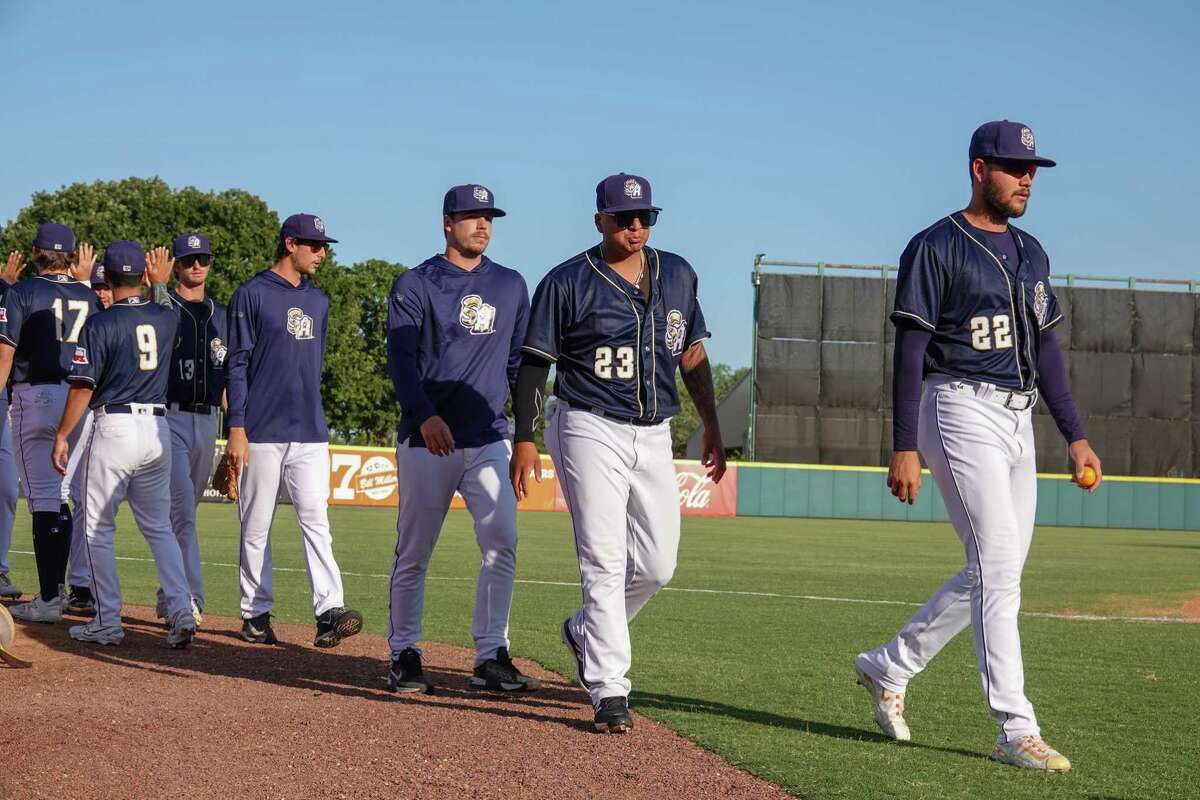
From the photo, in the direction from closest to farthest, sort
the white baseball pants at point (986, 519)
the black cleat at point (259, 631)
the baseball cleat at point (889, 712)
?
the white baseball pants at point (986, 519) → the baseball cleat at point (889, 712) → the black cleat at point (259, 631)

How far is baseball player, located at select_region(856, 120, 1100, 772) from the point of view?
520 centimetres

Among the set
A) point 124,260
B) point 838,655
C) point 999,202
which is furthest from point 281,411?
point 999,202

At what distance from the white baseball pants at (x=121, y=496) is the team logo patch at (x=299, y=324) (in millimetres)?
913

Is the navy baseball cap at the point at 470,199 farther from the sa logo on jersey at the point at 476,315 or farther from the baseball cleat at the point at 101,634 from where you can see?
the baseball cleat at the point at 101,634

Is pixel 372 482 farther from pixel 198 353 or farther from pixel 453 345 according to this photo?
pixel 453 345

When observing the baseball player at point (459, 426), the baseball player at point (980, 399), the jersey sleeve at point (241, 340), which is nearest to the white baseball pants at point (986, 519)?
the baseball player at point (980, 399)

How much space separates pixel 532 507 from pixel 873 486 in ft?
32.0

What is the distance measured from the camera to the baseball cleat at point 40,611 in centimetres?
847

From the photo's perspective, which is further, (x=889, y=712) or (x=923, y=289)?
(x=889, y=712)

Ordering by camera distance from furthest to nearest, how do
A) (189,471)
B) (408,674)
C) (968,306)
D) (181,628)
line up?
(189,471) < (181,628) < (408,674) < (968,306)

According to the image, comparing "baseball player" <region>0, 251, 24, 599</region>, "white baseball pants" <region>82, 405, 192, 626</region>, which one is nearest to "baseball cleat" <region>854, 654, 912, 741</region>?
"white baseball pants" <region>82, 405, 192, 626</region>

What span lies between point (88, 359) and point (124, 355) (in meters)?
0.19

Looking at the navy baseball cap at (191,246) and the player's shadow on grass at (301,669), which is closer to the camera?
the player's shadow on grass at (301,669)

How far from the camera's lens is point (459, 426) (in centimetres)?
654
